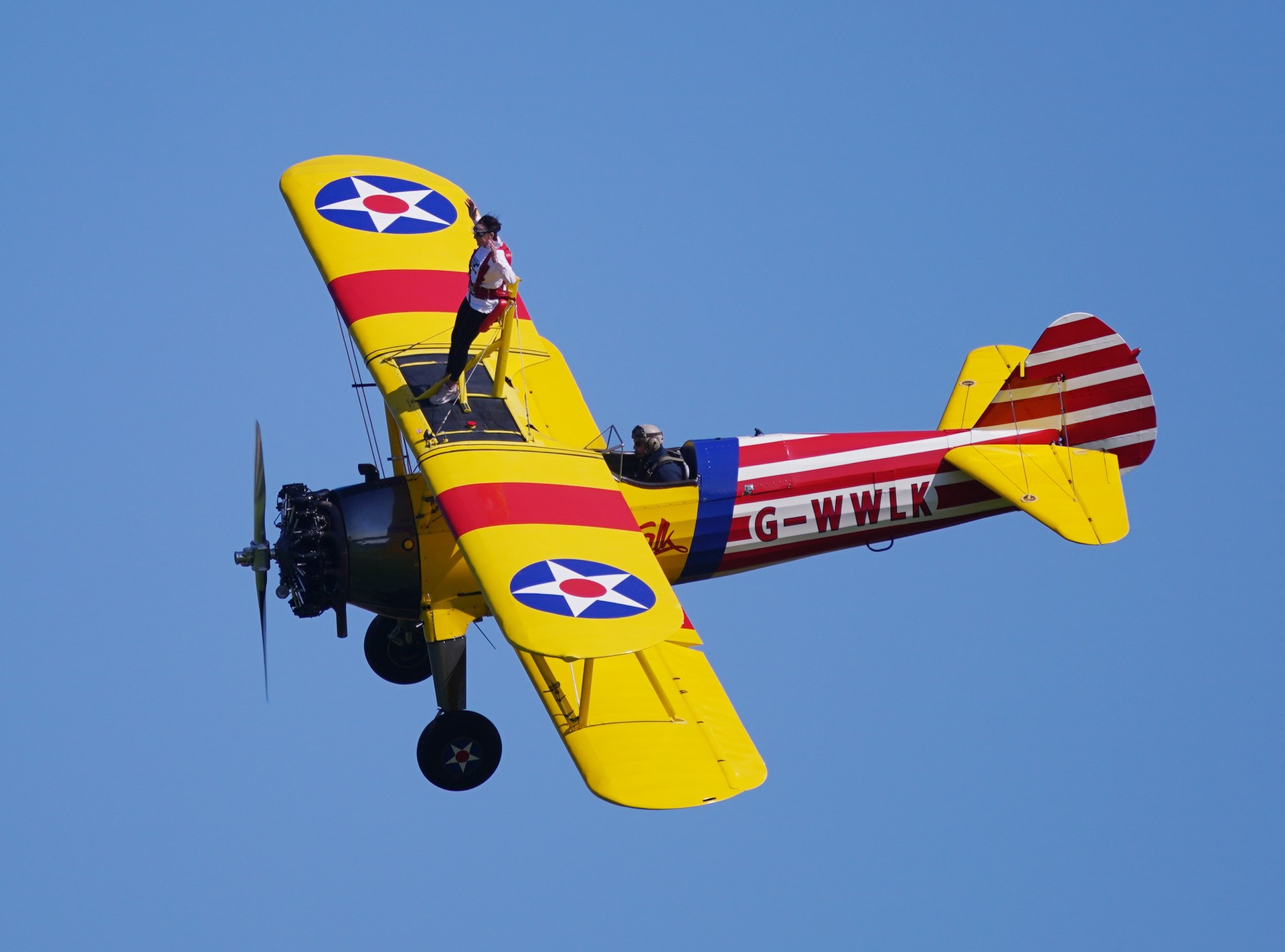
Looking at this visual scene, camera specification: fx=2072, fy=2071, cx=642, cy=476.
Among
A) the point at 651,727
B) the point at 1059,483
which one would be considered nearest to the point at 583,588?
the point at 651,727

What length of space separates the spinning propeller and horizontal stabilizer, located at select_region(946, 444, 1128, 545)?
5.39 metres

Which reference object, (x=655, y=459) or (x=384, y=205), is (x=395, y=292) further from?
(x=655, y=459)

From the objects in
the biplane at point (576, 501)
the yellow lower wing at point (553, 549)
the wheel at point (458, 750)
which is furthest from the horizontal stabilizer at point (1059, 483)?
the wheel at point (458, 750)

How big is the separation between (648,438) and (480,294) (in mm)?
1764

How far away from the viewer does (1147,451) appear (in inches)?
666

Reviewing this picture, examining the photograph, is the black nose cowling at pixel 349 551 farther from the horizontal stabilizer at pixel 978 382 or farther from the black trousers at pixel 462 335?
the horizontal stabilizer at pixel 978 382

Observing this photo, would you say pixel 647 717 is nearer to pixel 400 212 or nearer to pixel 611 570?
pixel 611 570

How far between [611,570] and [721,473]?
2.51 metres

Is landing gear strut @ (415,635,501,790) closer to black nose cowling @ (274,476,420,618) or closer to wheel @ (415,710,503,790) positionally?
wheel @ (415,710,503,790)

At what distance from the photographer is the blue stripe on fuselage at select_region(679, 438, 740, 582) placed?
15859mm

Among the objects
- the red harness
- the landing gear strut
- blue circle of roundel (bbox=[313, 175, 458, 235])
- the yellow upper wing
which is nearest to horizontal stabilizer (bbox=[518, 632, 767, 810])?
the yellow upper wing

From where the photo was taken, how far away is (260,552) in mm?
15445

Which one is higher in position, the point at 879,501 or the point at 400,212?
the point at 400,212

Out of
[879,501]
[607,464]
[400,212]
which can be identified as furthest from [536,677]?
[400,212]
